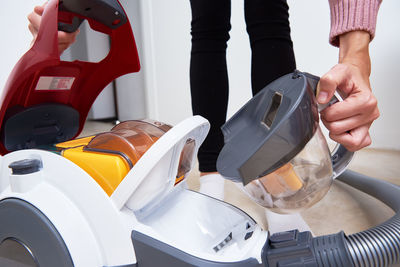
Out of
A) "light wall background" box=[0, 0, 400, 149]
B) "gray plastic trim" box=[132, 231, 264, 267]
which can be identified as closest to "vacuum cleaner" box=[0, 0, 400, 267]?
"gray plastic trim" box=[132, 231, 264, 267]

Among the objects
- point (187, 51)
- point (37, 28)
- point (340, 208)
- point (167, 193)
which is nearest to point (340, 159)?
point (167, 193)

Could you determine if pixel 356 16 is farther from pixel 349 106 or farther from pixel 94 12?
pixel 94 12

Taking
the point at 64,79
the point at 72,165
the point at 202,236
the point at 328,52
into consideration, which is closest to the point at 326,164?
the point at 202,236

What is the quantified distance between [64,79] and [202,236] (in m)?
0.39

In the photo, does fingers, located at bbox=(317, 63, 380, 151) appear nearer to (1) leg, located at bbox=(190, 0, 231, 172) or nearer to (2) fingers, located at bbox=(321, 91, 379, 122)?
(2) fingers, located at bbox=(321, 91, 379, 122)

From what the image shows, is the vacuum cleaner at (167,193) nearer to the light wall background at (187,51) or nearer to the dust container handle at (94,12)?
the dust container handle at (94,12)

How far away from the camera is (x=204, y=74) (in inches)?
28.2

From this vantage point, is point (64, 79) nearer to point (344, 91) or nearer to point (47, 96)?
point (47, 96)

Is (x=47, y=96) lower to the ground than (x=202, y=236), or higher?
higher

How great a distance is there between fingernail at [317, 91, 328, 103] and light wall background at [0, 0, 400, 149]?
1017mm

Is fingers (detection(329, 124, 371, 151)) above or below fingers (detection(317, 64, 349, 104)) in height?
below

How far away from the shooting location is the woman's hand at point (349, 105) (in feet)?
1.14

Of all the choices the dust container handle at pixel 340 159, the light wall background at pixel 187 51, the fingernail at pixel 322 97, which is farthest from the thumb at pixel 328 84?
the light wall background at pixel 187 51

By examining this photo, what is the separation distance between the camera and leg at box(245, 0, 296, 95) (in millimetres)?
613
